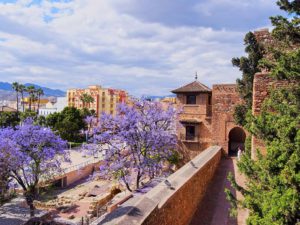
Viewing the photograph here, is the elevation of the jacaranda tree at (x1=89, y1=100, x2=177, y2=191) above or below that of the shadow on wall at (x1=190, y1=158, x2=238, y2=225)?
above

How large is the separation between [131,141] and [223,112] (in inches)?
411

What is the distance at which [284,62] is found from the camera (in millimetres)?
5609

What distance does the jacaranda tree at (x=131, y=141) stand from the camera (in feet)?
43.5

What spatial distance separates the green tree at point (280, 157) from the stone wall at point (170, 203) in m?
1.55

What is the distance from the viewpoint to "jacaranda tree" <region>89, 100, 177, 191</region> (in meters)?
13.2

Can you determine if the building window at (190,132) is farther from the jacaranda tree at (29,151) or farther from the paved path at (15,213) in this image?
the paved path at (15,213)

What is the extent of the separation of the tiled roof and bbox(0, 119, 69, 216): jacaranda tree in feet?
36.2

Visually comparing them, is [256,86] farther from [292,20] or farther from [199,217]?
[199,217]

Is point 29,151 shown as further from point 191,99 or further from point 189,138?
point 191,99

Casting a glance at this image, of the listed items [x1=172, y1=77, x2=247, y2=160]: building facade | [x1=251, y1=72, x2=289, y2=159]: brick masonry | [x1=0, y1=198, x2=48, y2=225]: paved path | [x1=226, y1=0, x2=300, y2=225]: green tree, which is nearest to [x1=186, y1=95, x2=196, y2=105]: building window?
[x1=172, y1=77, x2=247, y2=160]: building facade

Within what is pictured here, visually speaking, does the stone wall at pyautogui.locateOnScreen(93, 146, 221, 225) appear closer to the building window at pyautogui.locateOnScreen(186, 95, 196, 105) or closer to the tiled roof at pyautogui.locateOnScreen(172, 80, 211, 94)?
the tiled roof at pyautogui.locateOnScreen(172, 80, 211, 94)

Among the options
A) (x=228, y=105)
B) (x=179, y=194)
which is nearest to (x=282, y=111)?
(x=179, y=194)

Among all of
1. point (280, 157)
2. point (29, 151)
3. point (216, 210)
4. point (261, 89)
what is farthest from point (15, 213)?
point (280, 157)

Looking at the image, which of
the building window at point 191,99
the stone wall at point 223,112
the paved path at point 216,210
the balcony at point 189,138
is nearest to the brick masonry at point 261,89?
the paved path at point 216,210
